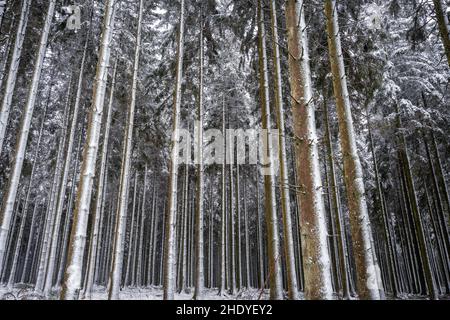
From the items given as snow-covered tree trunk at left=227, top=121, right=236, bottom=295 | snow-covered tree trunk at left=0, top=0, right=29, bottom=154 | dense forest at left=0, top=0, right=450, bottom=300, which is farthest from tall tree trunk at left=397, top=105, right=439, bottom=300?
snow-covered tree trunk at left=0, top=0, right=29, bottom=154

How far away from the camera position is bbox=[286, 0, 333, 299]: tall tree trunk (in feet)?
12.4

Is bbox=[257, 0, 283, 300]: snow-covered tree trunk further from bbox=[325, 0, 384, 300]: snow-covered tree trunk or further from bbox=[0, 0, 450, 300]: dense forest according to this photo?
bbox=[325, 0, 384, 300]: snow-covered tree trunk

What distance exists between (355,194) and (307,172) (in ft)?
5.54

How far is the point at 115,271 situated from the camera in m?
7.58

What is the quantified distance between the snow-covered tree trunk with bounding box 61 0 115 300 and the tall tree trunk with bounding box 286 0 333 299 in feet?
9.86

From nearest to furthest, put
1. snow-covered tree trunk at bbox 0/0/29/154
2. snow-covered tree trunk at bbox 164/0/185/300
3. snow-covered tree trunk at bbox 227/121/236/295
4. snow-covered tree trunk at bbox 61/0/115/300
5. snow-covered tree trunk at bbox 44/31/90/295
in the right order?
snow-covered tree trunk at bbox 61/0/115/300 < snow-covered tree trunk at bbox 0/0/29/154 < snow-covered tree trunk at bbox 164/0/185/300 < snow-covered tree trunk at bbox 44/31/90/295 < snow-covered tree trunk at bbox 227/121/236/295

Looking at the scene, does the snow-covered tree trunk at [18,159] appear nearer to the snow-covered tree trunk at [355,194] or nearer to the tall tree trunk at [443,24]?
the snow-covered tree trunk at [355,194]

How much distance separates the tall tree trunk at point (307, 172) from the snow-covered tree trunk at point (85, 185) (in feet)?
9.86
